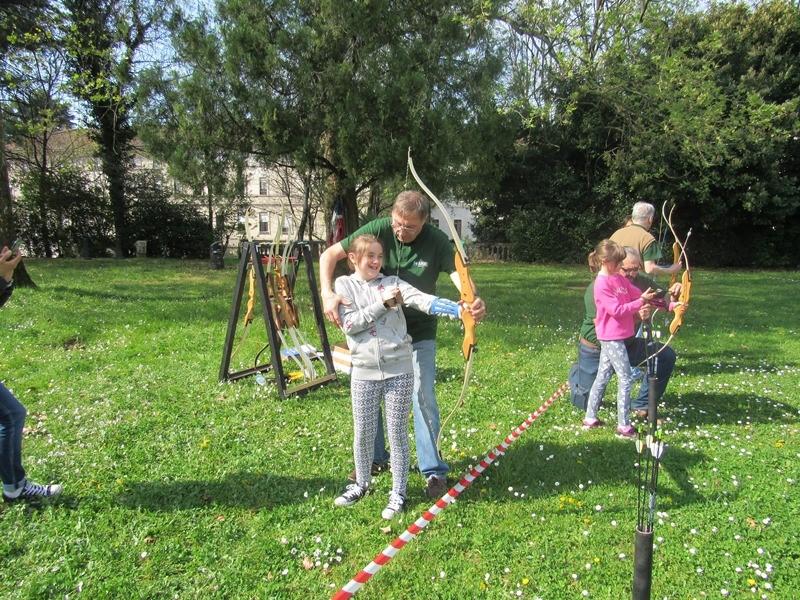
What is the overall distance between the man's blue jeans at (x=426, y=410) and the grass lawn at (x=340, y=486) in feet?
0.67

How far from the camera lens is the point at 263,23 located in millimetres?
10062

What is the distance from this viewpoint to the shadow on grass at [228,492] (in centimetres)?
320

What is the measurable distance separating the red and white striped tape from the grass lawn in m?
0.05

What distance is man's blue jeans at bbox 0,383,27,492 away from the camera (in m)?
2.86

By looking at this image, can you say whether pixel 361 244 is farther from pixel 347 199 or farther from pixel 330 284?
pixel 347 199

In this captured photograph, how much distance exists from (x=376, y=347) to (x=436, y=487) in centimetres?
102

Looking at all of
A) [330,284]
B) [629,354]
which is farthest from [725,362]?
[330,284]

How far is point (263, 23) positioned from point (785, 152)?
18725 mm

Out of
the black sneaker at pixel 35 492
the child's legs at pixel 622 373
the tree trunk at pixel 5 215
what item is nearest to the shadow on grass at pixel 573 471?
the child's legs at pixel 622 373

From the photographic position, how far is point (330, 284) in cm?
306

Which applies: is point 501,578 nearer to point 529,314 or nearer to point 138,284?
point 529,314

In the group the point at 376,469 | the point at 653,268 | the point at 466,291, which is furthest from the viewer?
the point at 653,268

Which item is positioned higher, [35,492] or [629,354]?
[629,354]

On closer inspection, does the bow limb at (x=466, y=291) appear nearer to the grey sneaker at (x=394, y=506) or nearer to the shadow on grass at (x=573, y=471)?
the grey sneaker at (x=394, y=506)
